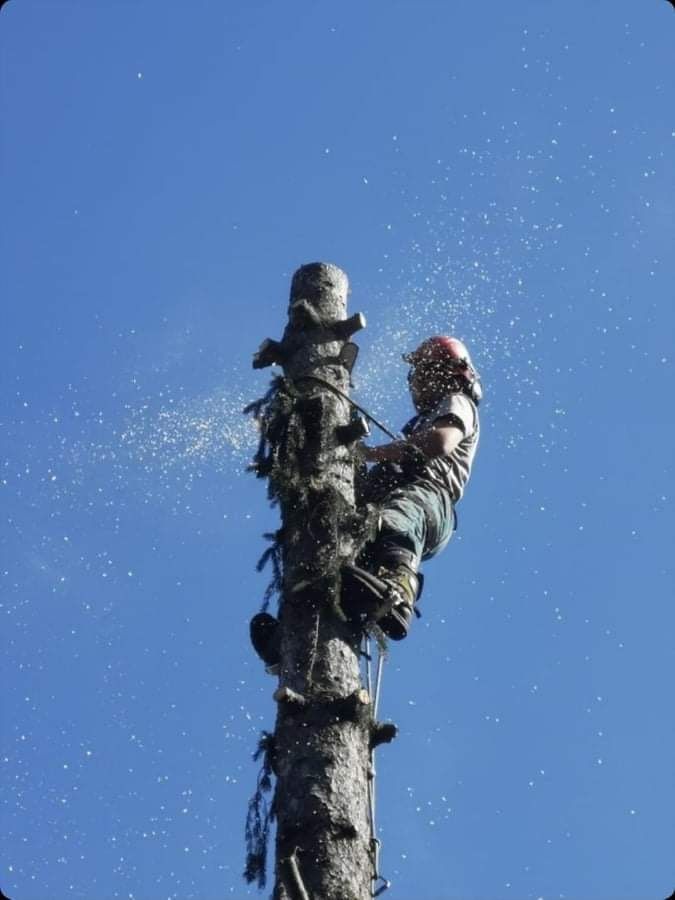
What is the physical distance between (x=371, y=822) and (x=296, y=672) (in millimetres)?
553

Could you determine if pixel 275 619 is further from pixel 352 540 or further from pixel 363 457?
pixel 363 457

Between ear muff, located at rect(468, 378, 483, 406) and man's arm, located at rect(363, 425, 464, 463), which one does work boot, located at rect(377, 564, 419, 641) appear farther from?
ear muff, located at rect(468, 378, 483, 406)

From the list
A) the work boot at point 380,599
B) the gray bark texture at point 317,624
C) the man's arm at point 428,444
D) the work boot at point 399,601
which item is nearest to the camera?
the gray bark texture at point 317,624

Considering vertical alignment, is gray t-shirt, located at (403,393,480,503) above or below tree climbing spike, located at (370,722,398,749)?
above

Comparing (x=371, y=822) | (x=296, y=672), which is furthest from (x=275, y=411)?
(x=371, y=822)

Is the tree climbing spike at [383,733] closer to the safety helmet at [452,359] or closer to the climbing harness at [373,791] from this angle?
the climbing harness at [373,791]

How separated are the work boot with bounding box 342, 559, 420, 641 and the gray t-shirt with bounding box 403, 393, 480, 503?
3.91ft

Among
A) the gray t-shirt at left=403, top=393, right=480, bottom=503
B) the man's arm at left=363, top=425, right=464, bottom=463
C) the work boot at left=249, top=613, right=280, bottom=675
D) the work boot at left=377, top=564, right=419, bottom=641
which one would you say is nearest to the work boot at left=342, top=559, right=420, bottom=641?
the work boot at left=377, top=564, right=419, bottom=641

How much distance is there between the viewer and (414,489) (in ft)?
19.8

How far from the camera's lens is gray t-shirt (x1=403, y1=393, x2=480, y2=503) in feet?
20.7

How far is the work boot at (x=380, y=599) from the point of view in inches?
185

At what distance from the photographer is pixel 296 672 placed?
4.32m

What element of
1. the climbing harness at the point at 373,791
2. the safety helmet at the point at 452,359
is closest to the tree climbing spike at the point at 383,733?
the climbing harness at the point at 373,791

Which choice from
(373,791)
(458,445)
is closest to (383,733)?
(373,791)
